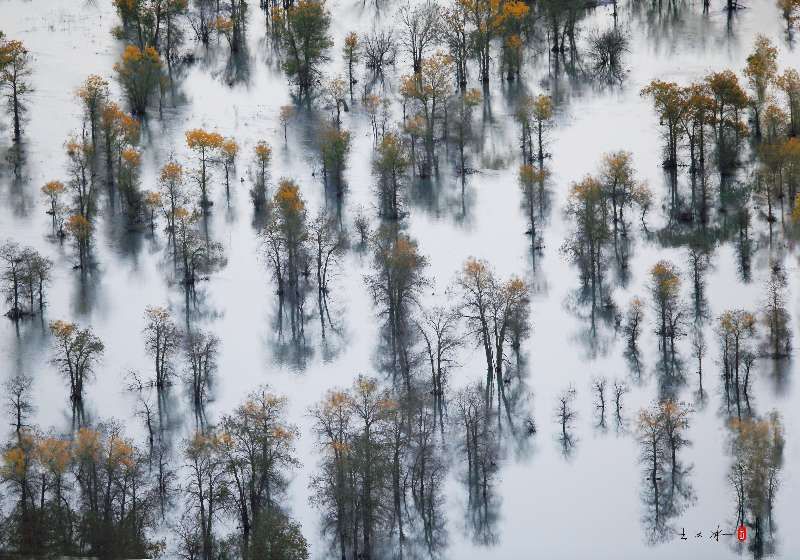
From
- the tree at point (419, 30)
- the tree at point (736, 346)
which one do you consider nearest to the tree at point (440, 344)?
the tree at point (736, 346)

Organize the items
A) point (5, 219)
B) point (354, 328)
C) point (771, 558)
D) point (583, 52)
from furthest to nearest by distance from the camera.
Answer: point (583, 52), point (5, 219), point (354, 328), point (771, 558)

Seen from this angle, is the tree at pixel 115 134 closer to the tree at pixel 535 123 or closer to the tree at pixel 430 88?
the tree at pixel 430 88

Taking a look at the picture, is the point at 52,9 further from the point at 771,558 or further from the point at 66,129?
the point at 771,558

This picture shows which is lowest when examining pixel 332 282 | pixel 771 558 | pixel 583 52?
pixel 771 558

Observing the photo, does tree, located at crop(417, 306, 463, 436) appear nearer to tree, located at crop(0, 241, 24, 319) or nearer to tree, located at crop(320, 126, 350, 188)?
tree, located at crop(320, 126, 350, 188)

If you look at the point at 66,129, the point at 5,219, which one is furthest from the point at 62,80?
the point at 5,219

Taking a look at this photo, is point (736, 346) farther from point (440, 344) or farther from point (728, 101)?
point (728, 101)
